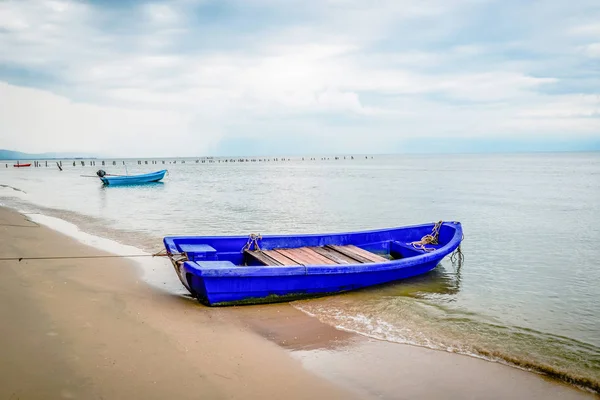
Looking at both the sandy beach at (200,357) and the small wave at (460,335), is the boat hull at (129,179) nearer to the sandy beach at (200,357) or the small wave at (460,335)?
the sandy beach at (200,357)

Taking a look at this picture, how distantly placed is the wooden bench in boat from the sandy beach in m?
1.33

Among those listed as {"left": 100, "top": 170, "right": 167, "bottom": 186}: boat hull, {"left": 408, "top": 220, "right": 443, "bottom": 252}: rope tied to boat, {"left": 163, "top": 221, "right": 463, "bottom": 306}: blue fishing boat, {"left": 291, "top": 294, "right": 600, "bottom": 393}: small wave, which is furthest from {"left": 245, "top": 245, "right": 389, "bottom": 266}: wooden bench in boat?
{"left": 100, "top": 170, "right": 167, "bottom": 186}: boat hull

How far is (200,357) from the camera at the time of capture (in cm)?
567

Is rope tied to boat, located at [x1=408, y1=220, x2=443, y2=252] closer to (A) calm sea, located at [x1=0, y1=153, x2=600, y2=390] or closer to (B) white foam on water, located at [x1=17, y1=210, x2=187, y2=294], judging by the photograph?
(A) calm sea, located at [x1=0, y1=153, x2=600, y2=390]

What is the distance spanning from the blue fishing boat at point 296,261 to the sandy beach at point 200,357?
0.36m

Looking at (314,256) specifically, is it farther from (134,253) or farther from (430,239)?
(134,253)

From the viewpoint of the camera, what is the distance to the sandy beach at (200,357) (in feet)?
16.0

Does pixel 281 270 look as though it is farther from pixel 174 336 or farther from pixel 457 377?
pixel 457 377

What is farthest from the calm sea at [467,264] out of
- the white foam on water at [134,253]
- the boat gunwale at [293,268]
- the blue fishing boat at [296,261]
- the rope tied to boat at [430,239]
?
the rope tied to boat at [430,239]

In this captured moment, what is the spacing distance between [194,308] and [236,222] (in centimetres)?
1192

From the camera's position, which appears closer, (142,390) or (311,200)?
(142,390)

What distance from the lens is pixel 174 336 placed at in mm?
6281

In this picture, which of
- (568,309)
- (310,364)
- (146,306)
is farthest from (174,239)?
(568,309)

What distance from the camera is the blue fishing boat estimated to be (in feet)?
25.7
